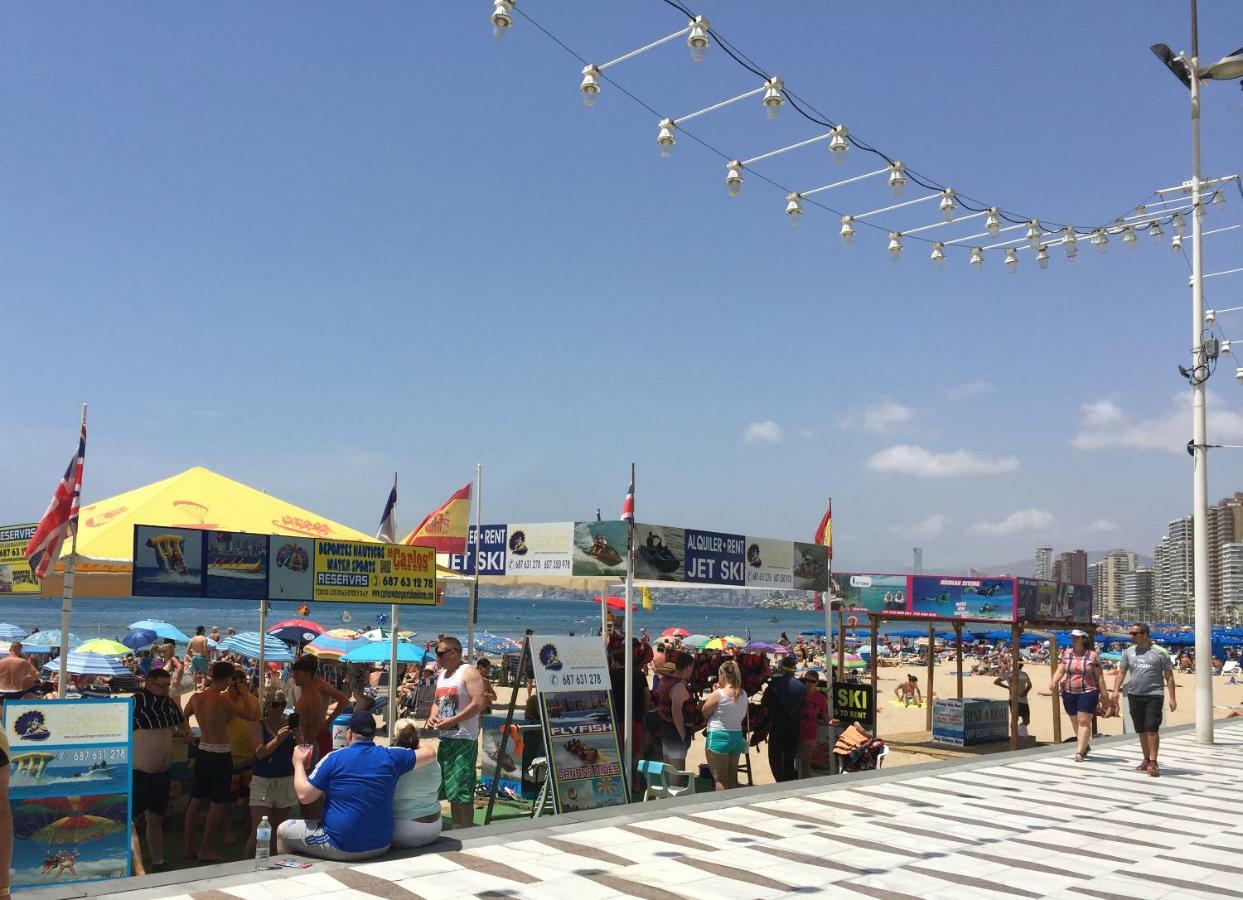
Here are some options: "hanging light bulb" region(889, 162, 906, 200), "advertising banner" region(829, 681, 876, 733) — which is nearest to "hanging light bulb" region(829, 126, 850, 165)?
"hanging light bulb" region(889, 162, 906, 200)

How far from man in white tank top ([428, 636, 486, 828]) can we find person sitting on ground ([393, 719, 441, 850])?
3.43ft

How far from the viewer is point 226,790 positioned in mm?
7332

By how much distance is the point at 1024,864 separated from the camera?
6.72 m

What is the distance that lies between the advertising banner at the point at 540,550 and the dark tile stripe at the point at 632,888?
3.69m

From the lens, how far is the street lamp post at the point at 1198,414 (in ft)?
46.2

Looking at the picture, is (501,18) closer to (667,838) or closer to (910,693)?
(667,838)

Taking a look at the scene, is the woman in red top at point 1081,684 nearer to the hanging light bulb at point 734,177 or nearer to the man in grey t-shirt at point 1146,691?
the man in grey t-shirt at point 1146,691

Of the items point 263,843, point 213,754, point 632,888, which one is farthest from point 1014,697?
point 263,843

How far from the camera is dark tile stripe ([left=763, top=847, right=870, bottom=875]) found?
6402 millimetres

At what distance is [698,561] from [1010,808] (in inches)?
139

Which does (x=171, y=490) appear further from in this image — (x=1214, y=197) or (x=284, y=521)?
(x=1214, y=197)

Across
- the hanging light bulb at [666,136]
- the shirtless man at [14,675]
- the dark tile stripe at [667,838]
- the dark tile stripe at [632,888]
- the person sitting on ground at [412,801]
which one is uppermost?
the hanging light bulb at [666,136]

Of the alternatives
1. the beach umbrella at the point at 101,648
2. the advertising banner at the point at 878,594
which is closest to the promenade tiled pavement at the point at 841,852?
the advertising banner at the point at 878,594

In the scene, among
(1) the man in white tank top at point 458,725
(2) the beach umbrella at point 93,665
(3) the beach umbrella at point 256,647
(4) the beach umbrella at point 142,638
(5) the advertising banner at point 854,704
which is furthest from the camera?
(4) the beach umbrella at point 142,638
